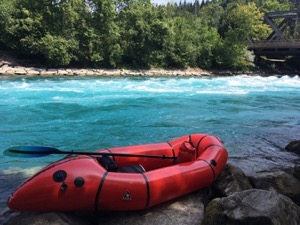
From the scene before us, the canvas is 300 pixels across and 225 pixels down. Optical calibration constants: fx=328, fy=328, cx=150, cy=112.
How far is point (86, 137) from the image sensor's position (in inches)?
271

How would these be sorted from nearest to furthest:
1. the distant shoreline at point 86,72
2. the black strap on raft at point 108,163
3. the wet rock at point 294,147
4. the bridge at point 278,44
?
the black strap on raft at point 108,163 < the wet rock at point 294,147 < the distant shoreline at point 86,72 < the bridge at point 278,44

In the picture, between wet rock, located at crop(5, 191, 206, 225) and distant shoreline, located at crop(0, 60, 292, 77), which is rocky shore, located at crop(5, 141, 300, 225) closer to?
wet rock, located at crop(5, 191, 206, 225)

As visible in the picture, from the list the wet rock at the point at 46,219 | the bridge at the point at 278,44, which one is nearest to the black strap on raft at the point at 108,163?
the wet rock at the point at 46,219

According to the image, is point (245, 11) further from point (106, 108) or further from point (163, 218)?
point (163, 218)

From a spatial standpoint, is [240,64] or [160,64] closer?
[160,64]

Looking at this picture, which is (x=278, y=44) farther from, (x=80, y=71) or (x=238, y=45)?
(x=80, y=71)

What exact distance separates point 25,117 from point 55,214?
630 centimetres

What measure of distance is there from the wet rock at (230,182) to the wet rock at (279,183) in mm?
152

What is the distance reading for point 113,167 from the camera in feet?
11.9

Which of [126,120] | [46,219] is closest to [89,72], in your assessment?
[126,120]

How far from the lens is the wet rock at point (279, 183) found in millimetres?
3660

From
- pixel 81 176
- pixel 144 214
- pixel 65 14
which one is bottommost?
pixel 144 214

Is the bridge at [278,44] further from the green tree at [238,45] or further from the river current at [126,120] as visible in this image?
the river current at [126,120]

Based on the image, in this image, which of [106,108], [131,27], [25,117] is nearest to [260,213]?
[25,117]
